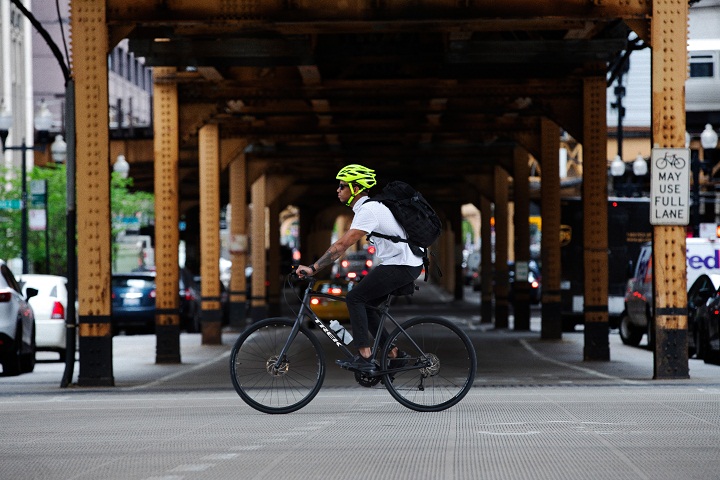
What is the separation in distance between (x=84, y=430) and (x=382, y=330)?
2360mm

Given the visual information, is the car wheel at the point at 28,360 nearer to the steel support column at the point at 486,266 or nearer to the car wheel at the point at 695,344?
the car wheel at the point at 695,344

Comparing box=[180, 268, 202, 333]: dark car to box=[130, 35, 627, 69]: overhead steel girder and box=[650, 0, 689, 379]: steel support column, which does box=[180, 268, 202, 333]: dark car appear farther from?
box=[650, 0, 689, 379]: steel support column

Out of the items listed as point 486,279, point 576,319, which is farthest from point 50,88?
point 576,319

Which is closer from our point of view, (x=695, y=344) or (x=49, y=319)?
(x=695, y=344)

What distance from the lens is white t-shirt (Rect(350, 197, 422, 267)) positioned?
12.2 meters

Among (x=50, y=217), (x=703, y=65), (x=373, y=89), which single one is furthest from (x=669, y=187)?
(x=50, y=217)

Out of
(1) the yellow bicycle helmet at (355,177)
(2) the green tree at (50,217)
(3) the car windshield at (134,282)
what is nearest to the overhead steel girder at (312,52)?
(1) the yellow bicycle helmet at (355,177)

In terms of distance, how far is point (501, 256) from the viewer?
137 ft

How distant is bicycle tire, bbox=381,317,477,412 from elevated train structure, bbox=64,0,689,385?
20.1 ft

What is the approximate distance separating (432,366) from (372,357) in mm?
467

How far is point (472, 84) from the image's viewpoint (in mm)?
26891

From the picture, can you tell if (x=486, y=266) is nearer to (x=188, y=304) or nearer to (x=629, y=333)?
(x=188, y=304)

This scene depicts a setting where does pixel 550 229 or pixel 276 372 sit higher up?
pixel 550 229


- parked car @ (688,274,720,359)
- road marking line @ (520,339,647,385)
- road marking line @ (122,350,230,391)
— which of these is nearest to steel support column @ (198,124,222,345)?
road marking line @ (122,350,230,391)
